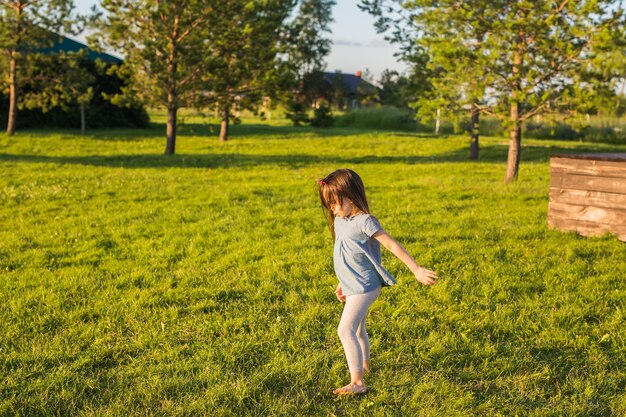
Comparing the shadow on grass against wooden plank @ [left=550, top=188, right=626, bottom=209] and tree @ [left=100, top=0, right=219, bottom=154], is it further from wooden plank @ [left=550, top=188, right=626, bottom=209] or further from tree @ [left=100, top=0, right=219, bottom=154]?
wooden plank @ [left=550, top=188, right=626, bottom=209]

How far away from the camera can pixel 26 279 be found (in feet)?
22.7

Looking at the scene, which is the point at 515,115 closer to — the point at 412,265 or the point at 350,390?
the point at 412,265

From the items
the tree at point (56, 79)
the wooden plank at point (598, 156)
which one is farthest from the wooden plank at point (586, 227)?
the tree at point (56, 79)

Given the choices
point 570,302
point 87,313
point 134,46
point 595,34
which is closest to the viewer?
point 87,313

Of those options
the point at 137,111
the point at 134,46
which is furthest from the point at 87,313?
the point at 137,111

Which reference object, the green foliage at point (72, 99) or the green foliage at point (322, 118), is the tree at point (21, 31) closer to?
the green foliage at point (72, 99)

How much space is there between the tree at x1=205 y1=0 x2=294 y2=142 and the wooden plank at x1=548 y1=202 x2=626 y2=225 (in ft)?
50.2

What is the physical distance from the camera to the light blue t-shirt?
413cm

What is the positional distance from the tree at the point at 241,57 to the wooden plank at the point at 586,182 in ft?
49.5

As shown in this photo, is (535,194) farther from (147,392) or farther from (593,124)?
(593,124)

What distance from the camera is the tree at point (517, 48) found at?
13.4 m

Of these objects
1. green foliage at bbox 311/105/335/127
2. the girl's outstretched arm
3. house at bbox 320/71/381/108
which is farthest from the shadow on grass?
house at bbox 320/71/381/108

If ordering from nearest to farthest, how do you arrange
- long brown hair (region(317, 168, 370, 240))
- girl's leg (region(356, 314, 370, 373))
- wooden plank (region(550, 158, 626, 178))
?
long brown hair (region(317, 168, 370, 240)), girl's leg (region(356, 314, 370, 373)), wooden plank (region(550, 158, 626, 178))

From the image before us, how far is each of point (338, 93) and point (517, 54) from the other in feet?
168
